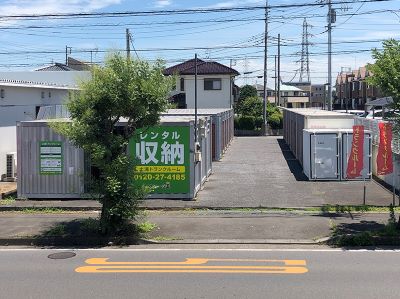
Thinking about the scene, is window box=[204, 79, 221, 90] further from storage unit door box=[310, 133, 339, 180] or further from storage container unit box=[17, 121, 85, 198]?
storage container unit box=[17, 121, 85, 198]

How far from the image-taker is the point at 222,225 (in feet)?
41.4

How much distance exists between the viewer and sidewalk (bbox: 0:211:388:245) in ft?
37.6

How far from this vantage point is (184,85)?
178ft

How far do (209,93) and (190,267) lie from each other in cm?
4495

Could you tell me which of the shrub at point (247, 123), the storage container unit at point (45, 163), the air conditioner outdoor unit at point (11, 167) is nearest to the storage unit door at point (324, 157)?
the storage container unit at point (45, 163)

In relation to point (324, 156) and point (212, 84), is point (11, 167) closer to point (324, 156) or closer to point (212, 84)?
point (324, 156)

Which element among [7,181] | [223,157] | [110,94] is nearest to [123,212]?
[110,94]

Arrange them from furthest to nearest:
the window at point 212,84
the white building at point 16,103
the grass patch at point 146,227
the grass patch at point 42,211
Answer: the window at point 212,84 → the white building at point 16,103 → the grass patch at point 42,211 → the grass patch at point 146,227

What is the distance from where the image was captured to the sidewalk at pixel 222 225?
11461 millimetres

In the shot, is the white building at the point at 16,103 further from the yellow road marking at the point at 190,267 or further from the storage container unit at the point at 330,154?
the storage container unit at the point at 330,154

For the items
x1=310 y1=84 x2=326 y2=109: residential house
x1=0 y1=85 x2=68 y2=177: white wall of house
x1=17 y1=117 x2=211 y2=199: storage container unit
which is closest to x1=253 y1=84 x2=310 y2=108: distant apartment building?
x1=310 y1=84 x2=326 y2=109: residential house

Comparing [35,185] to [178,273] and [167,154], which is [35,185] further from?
[178,273]

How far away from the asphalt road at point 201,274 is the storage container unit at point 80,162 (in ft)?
16.7

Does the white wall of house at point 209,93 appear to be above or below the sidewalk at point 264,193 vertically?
above
